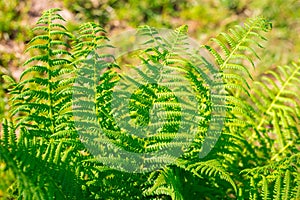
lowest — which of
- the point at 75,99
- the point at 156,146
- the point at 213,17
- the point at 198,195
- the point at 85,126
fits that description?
the point at 198,195

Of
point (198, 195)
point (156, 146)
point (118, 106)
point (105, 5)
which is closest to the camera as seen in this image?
point (156, 146)

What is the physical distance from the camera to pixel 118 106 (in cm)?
167

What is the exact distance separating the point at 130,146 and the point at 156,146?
114 mm

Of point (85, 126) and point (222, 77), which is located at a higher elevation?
point (222, 77)

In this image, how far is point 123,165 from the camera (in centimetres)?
160

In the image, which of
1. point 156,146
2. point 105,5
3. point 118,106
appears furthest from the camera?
point 105,5

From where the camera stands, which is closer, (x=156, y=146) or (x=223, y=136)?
(x=156, y=146)

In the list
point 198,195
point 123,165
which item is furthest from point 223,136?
point 123,165

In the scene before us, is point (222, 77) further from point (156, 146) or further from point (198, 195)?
point (198, 195)

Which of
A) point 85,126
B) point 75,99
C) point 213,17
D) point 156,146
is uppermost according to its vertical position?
point 213,17

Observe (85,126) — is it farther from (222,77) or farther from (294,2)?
(294,2)

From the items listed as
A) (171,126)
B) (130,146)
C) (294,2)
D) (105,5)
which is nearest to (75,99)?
(130,146)

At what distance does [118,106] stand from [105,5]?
6.26 feet

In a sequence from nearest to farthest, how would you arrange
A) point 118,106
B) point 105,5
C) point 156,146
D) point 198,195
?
point 156,146 → point 118,106 → point 198,195 → point 105,5
